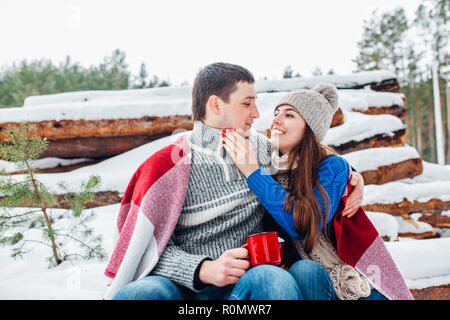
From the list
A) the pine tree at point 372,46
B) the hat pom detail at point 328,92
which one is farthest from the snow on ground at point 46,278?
the pine tree at point 372,46

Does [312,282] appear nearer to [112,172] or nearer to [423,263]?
[423,263]

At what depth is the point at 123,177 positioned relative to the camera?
438cm

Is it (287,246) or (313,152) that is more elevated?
(313,152)

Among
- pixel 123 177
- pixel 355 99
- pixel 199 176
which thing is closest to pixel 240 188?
pixel 199 176

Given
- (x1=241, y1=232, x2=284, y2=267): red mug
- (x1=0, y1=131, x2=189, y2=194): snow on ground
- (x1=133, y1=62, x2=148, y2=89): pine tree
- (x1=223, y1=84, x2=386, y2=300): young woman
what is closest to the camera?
(x1=241, y1=232, x2=284, y2=267): red mug

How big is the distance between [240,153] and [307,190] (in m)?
0.40

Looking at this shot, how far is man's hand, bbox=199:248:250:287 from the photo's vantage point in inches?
46.1

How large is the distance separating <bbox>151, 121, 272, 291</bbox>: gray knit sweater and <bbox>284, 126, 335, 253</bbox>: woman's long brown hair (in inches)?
9.1

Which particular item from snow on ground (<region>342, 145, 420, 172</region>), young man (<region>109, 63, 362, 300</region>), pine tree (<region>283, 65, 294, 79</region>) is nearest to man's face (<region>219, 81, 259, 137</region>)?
young man (<region>109, 63, 362, 300</region>)

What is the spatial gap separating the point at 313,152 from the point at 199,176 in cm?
70

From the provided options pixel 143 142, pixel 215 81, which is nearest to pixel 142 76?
pixel 143 142

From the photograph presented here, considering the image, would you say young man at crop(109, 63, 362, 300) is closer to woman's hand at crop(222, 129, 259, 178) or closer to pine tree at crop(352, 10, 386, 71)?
woman's hand at crop(222, 129, 259, 178)

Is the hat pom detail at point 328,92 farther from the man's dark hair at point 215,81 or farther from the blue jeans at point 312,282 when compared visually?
the blue jeans at point 312,282
